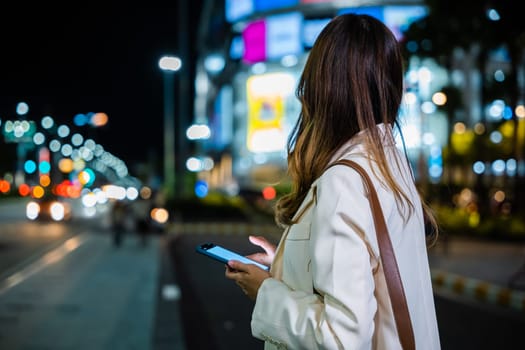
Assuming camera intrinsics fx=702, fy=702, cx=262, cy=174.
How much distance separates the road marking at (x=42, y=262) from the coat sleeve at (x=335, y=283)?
887cm

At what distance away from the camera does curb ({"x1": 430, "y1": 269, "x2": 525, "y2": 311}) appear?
990 cm

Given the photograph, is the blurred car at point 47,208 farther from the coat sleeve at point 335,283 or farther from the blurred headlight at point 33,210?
Result: the coat sleeve at point 335,283

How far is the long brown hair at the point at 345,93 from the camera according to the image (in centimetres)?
168

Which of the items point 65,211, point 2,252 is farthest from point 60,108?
point 2,252

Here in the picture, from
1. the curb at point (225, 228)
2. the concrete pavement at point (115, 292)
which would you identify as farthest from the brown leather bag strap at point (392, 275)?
the curb at point (225, 228)

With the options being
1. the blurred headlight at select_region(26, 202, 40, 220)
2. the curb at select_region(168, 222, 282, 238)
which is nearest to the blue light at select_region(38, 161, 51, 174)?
the blurred headlight at select_region(26, 202, 40, 220)

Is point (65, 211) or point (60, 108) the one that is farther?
point (60, 108)

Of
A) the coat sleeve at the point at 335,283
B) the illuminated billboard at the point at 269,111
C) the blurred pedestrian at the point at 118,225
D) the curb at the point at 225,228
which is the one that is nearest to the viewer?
the coat sleeve at the point at 335,283

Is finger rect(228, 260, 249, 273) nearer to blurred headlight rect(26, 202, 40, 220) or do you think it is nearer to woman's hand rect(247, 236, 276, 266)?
woman's hand rect(247, 236, 276, 266)

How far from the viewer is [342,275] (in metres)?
1.47

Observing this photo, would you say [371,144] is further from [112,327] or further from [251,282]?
[112,327]

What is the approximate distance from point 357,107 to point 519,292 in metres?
9.27

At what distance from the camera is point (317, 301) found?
1.54m

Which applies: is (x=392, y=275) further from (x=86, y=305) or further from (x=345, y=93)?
(x=86, y=305)
